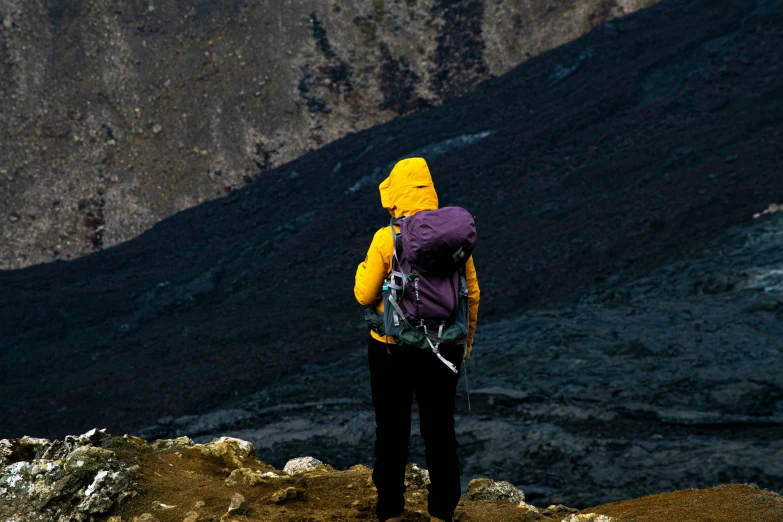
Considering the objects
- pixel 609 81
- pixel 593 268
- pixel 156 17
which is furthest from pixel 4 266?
pixel 609 81

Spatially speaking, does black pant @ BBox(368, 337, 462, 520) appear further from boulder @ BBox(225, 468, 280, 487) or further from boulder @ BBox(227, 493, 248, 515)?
boulder @ BBox(225, 468, 280, 487)

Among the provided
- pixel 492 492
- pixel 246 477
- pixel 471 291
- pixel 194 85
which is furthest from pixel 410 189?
pixel 194 85

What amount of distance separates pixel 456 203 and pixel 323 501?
1570cm

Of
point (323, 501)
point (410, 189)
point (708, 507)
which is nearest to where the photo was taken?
point (410, 189)

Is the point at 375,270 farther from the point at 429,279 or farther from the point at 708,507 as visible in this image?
the point at 708,507

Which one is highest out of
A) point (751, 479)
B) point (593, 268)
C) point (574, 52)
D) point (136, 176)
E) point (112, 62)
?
point (112, 62)

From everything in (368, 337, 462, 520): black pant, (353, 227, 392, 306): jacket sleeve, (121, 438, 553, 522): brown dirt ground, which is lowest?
(121, 438, 553, 522): brown dirt ground

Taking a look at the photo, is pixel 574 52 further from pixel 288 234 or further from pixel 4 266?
pixel 4 266

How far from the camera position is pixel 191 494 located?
4.23 m

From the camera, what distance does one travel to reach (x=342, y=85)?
27.3 meters

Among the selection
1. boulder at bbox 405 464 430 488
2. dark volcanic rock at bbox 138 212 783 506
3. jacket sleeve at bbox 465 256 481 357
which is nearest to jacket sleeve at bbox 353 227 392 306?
jacket sleeve at bbox 465 256 481 357

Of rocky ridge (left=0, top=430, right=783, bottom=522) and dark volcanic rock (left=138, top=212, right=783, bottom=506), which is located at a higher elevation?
rocky ridge (left=0, top=430, right=783, bottom=522)

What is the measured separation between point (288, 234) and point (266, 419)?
9334 millimetres

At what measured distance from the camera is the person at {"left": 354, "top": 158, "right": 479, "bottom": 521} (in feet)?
12.3
